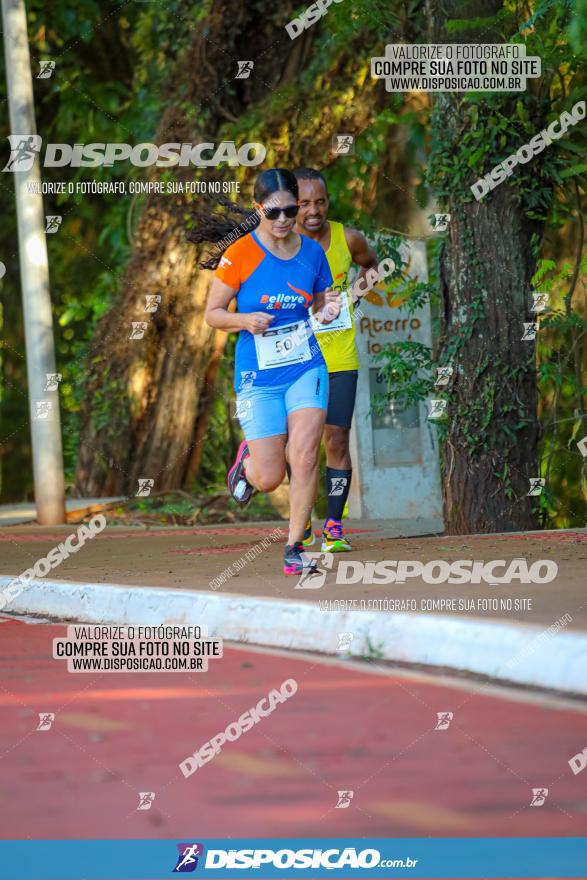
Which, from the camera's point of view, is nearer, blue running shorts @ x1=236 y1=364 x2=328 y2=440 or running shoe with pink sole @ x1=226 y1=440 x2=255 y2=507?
blue running shorts @ x1=236 y1=364 x2=328 y2=440

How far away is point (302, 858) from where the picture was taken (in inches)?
159

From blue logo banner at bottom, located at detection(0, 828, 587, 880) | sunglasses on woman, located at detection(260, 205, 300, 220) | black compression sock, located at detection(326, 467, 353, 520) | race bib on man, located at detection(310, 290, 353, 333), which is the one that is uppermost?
sunglasses on woman, located at detection(260, 205, 300, 220)

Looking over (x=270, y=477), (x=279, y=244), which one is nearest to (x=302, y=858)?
(x=270, y=477)

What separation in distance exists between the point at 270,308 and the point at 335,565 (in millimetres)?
1571

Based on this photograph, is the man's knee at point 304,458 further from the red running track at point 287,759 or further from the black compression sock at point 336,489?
the red running track at point 287,759

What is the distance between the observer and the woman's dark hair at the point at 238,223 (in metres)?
→ 9.18

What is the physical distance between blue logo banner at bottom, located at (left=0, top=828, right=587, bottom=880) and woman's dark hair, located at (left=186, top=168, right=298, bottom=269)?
5517 millimetres

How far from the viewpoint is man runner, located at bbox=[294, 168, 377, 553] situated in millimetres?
10727

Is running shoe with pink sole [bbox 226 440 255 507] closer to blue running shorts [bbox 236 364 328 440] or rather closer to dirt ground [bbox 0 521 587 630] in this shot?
dirt ground [bbox 0 521 587 630]

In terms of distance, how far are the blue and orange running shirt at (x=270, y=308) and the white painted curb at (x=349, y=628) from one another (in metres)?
1.45

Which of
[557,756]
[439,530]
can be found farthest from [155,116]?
[557,756]

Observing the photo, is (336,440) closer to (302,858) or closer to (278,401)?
(278,401)

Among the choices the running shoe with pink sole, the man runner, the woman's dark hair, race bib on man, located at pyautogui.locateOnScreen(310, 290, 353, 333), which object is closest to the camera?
the woman's dark hair

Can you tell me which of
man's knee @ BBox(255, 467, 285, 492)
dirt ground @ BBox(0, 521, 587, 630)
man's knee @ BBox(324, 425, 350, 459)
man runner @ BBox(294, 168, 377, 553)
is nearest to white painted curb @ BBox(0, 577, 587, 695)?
dirt ground @ BBox(0, 521, 587, 630)
